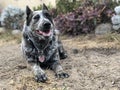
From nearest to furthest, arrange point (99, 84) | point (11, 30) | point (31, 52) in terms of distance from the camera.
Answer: point (99, 84)
point (31, 52)
point (11, 30)

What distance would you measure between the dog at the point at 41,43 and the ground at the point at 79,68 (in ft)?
0.43

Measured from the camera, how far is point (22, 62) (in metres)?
6.55

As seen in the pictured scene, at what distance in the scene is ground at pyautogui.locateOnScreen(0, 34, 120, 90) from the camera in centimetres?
536

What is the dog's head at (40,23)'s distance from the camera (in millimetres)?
5667

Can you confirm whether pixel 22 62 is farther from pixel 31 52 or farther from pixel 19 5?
pixel 19 5

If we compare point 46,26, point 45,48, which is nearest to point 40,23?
point 46,26

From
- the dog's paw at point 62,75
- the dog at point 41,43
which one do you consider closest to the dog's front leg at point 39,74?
the dog at point 41,43

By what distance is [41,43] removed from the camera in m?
5.93

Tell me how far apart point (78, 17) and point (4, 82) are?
11.2 ft

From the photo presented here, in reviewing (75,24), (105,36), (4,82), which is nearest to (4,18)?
(75,24)

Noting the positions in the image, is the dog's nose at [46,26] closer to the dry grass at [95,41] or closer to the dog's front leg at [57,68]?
the dog's front leg at [57,68]

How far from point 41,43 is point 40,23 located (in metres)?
0.35

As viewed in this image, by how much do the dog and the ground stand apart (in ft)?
0.43

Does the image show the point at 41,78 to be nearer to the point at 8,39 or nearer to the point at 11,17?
the point at 8,39
